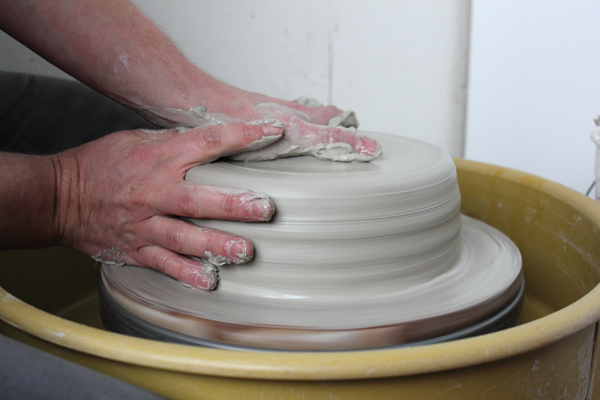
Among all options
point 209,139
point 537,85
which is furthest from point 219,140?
point 537,85

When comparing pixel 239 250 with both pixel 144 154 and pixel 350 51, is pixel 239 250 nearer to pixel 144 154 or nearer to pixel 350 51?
pixel 144 154

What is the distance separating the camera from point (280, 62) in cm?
213

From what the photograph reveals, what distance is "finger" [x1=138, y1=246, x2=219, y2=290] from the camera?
2.12 ft

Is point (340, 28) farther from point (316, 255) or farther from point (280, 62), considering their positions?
→ point (316, 255)

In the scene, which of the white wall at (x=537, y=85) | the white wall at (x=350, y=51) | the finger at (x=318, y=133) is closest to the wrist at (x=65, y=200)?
the finger at (x=318, y=133)

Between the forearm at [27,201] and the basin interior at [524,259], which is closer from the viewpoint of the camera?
the forearm at [27,201]

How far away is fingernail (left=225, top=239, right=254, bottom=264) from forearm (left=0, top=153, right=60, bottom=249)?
0.31 meters

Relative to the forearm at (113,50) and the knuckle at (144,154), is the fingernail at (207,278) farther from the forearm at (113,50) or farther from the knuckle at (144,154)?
the forearm at (113,50)

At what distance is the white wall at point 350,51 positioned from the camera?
1.94 metres

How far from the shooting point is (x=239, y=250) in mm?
611

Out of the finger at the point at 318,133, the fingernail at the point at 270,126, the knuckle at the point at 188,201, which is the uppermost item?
the fingernail at the point at 270,126

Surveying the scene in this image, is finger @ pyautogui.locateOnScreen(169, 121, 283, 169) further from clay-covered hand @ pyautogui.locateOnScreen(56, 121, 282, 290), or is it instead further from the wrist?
the wrist

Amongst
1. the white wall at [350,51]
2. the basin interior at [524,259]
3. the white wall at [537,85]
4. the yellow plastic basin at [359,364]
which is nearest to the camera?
the yellow plastic basin at [359,364]

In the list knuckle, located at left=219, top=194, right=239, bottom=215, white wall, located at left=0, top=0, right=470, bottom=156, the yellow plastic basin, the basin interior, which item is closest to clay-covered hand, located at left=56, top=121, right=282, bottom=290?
knuckle, located at left=219, top=194, right=239, bottom=215
